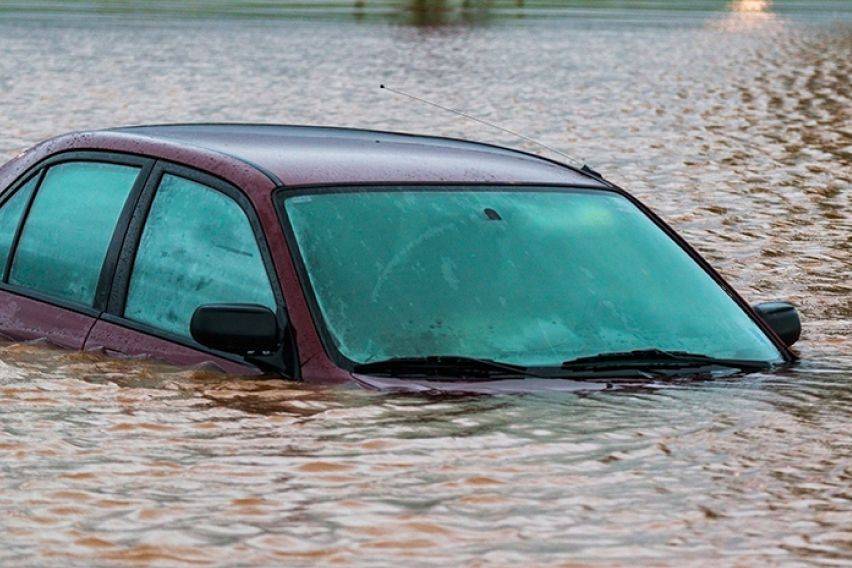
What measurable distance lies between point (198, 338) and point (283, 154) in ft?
3.33

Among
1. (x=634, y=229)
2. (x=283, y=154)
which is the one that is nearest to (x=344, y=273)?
(x=283, y=154)

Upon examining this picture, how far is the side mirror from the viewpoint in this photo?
6.32m

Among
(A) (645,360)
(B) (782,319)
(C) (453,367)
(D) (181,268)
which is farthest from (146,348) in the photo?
(B) (782,319)

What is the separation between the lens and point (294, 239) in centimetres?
659

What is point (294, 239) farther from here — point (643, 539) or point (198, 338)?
point (643, 539)

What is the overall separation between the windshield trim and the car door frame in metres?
0.08

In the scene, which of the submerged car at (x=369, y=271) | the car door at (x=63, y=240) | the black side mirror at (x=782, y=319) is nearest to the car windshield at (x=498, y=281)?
the submerged car at (x=369, y=271)

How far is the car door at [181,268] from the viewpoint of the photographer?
263 inches

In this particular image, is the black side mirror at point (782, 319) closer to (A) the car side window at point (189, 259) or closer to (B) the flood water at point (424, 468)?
(B) the flood water at point (424, 468)

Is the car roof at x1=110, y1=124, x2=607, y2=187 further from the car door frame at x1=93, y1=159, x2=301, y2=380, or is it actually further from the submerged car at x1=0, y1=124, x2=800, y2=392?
the car door frame at x1=93, y1=159, x2=301, y2=380

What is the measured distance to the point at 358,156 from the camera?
7184 millimetres

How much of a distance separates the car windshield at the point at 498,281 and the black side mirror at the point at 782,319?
0.33 meters

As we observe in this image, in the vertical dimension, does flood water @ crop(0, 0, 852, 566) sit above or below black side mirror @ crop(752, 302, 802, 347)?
below

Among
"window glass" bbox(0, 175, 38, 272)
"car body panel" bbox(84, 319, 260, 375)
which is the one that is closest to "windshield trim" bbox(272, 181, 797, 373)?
"car body panel" bbox(84, 319, 260, 375)
